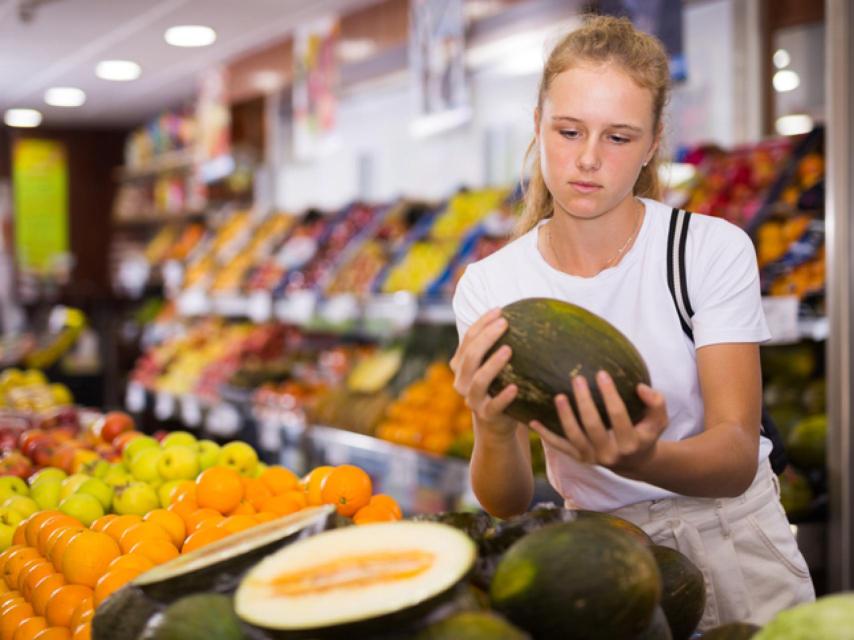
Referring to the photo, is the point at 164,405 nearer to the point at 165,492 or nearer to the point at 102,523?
the point at 165,492

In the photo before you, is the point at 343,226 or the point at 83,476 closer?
the point at 83,476

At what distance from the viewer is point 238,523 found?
1.52 m

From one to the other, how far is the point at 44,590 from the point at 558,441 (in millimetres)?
770

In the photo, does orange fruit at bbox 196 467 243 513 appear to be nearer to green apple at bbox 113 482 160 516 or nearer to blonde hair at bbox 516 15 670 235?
green apple at bbox 113 482 160 516

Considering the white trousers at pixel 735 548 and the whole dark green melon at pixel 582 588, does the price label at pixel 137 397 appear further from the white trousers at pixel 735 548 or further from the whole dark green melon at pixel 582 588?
the whole dark green melon at pixel 582 588

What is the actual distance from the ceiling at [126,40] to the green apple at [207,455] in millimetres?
4376

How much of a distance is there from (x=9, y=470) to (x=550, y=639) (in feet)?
5.82

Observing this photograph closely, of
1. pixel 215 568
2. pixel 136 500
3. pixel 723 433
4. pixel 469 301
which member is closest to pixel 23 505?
pixel 136 500

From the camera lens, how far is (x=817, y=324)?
10.0 ft

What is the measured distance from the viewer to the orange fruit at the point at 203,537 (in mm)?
1514

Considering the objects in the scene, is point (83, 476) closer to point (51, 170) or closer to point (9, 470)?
point (9, 470)

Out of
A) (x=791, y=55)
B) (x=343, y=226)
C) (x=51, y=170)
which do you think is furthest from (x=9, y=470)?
(x=51, y=170)

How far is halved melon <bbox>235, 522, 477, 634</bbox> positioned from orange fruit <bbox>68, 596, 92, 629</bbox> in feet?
1.34

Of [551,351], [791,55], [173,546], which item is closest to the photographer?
[551,351]
